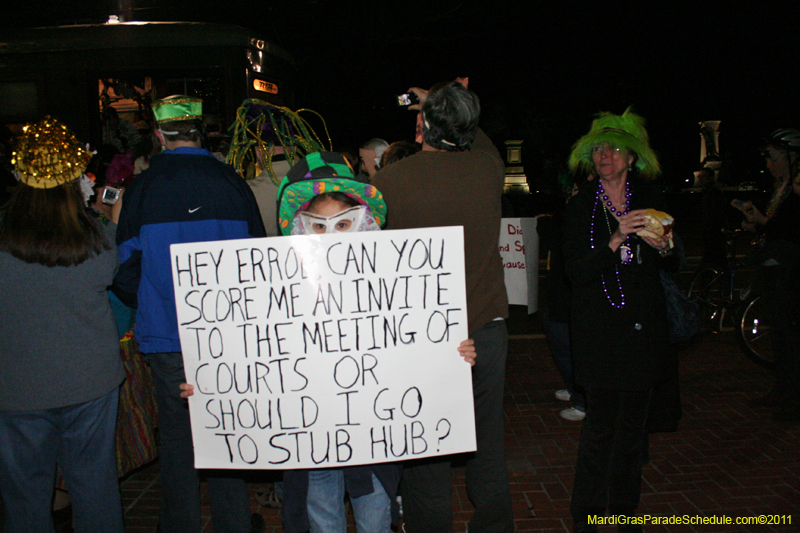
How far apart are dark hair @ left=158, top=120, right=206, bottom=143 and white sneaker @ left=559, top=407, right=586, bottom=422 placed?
3409mm

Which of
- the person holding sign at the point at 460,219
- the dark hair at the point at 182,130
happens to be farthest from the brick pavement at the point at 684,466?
the dark hair at the point at 182,130

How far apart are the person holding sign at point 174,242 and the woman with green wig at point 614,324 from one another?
5.54 ft

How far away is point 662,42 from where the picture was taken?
20719 mm

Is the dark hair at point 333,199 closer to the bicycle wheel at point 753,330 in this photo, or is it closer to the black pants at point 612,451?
the black pants at point 612,451

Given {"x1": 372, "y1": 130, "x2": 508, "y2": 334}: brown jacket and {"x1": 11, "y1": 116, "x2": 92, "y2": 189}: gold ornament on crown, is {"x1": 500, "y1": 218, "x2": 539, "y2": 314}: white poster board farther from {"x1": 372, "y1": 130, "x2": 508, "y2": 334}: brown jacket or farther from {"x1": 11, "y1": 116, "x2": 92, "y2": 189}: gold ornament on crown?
{"x1": 11, "y1": 116, "x2": 92, "y2": 189}: gold ornament on crown

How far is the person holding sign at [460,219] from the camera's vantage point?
2.78 metres

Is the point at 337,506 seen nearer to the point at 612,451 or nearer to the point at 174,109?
the point at 612,451

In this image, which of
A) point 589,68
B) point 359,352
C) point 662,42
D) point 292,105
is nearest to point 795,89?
point 662,42

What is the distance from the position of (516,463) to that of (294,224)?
244 cm

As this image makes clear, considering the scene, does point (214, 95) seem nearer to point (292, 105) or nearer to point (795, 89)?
point (292, 105)

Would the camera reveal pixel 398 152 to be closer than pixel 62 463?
No

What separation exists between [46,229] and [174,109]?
31.7 inches

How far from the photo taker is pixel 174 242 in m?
2.85

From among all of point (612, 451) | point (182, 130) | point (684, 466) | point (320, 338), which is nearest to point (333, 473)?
point (320, 338)
